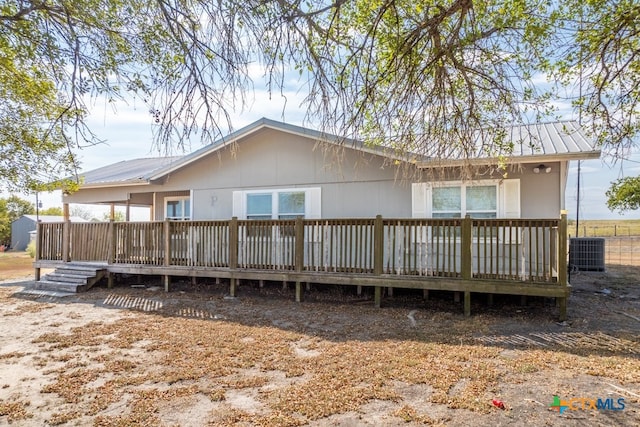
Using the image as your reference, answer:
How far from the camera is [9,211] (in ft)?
147

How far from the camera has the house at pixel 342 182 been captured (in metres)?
8.23

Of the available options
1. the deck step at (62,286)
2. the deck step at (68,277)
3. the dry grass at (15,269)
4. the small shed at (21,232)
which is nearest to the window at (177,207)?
the deck step at (68,277)

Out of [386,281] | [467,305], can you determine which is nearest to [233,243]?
[386,281]

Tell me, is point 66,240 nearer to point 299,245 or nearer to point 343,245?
point 299,245

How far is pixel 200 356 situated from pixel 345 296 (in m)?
4.39

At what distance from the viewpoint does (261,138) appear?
1099 centimetres

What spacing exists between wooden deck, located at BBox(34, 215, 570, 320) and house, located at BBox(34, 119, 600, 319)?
0.03 meters

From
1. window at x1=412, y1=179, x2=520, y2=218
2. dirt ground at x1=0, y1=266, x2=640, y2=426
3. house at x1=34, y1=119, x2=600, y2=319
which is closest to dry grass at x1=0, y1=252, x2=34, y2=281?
house at x1=34, y1=119, x2=600, y2=319

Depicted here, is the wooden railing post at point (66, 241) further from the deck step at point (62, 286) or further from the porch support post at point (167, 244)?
the porch support post at point (167, 244)

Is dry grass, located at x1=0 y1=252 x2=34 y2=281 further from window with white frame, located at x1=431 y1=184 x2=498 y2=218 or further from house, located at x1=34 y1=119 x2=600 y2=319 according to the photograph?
window with white frame, located at x1=431 y1=184 x2=498 y2=218

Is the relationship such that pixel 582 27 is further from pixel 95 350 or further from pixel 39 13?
pixel 95 350

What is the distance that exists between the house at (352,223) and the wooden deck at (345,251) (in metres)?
0.03

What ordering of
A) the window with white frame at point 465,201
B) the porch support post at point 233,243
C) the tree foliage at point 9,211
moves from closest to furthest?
the window with white frame at point 465,201, the porch support post at point 233,243, the tree foliage at point 9,211

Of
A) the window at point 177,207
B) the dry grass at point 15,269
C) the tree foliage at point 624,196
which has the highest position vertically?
the tree foliage at point 624,196
